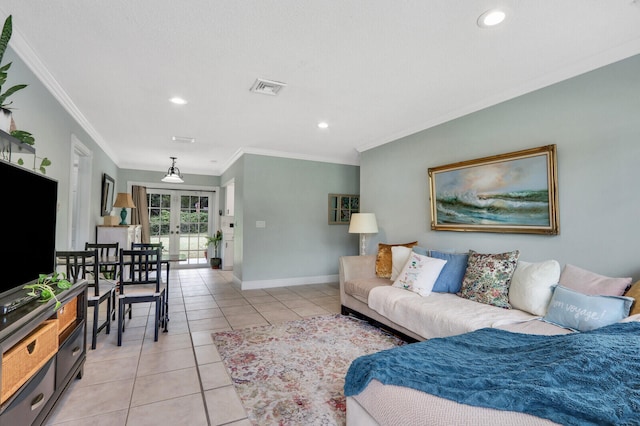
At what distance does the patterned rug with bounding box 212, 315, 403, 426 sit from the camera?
1.90m

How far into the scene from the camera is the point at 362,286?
3432mm

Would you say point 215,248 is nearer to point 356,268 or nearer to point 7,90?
point 356,268

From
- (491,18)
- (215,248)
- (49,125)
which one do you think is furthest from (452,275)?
(215,248)

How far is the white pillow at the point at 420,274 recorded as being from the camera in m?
3.00

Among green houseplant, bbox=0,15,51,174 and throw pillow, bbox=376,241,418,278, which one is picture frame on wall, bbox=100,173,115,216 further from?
throw pillow, bbox=376,241,418,278

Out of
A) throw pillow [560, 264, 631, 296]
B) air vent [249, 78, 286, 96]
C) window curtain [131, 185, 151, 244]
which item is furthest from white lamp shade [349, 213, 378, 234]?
window curtain [131, 185, 151, 244]

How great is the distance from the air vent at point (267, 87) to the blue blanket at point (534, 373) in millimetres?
2399

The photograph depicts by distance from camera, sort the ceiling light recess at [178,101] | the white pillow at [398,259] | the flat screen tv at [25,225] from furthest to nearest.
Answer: the white pillow at [398,259], the ceiling light recess at [178,101], the flat screen tv at [25,225]

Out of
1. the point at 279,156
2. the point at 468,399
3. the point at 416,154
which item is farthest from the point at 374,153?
the point at 468,399

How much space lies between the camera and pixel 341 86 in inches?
115

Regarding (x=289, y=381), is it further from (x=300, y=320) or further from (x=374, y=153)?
(x=374, y=153)

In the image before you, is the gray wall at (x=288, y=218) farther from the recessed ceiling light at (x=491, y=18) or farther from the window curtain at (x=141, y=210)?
the recessed ceiling light at (x=491, y=18)

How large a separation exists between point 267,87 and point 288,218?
3.02m

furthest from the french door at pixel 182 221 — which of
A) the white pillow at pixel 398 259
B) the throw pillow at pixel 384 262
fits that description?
the white pillow at pixel 398 259
